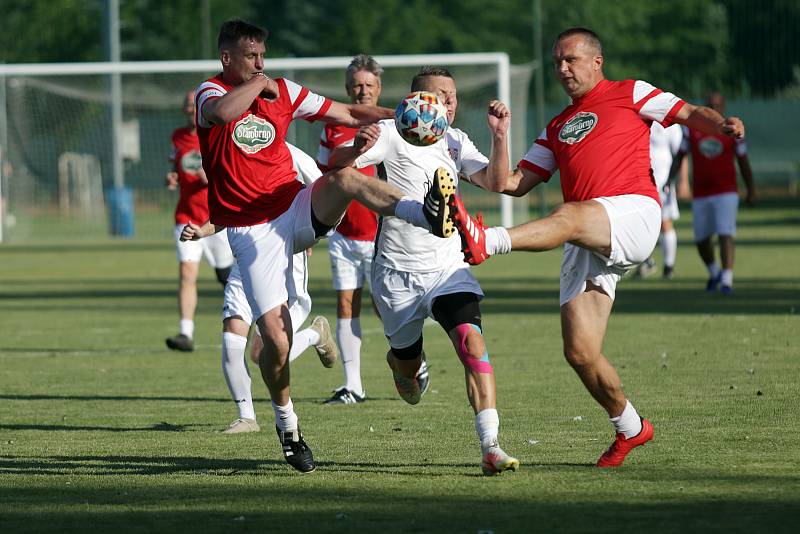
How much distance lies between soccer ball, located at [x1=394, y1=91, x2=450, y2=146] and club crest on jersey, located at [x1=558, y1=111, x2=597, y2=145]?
0.66m

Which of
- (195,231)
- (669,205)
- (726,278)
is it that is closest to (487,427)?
(195,231)

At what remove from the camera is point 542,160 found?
26.0ft

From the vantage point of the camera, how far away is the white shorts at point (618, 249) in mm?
7301

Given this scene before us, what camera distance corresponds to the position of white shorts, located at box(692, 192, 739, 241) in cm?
1875

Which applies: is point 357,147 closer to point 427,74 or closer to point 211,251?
point 427,74

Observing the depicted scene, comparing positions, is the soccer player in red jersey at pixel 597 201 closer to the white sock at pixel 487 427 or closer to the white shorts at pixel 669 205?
the white sock at pixel 487 427

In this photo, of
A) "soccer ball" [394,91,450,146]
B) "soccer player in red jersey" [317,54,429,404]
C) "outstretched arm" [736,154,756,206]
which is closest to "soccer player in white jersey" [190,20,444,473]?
"soccer ball" [394,91,450,146]

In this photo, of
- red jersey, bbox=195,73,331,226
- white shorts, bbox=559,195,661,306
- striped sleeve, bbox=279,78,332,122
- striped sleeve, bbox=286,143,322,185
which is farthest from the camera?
striped sleeve, bbox=286,143,322,185

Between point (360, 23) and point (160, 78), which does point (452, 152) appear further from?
point (360, 23)

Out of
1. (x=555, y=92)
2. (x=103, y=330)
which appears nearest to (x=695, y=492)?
(x=103, y=330)

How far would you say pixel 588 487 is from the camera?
6.83 meters

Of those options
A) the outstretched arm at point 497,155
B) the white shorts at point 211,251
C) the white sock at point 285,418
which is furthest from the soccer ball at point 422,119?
the white shorts at point 211,251

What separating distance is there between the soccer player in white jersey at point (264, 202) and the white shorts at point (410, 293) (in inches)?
20.7

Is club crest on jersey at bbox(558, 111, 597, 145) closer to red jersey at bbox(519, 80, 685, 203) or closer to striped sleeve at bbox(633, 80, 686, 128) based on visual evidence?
red jersey at bbox(519, 80, 685, 203)
